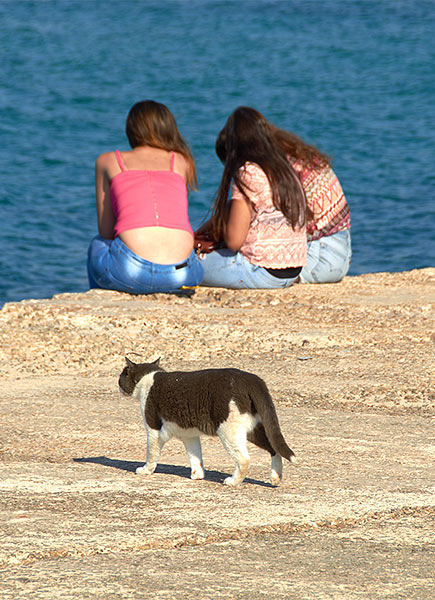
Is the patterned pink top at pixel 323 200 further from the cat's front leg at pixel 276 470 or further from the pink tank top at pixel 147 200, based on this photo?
the cat's front leg at pixel 276 470

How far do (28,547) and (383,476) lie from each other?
1.49m

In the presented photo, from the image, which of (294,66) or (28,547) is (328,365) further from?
(294,66)

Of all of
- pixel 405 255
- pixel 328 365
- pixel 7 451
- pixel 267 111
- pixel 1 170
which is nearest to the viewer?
pixel 7 451

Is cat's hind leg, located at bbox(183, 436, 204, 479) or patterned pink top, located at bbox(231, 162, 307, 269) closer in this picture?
cat's hind leg, located at bbox(183, 436, 204, 479)

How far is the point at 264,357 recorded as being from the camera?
6.00m

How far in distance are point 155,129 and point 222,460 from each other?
4109 mm

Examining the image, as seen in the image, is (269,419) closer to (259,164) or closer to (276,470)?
(276,470)

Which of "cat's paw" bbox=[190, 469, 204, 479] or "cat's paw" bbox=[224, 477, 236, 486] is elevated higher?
"cat's paw" bbox=[224, 477, 236, 486]

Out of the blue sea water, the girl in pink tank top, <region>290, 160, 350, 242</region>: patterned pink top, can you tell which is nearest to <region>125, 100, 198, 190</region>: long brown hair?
the girl in pink tank top

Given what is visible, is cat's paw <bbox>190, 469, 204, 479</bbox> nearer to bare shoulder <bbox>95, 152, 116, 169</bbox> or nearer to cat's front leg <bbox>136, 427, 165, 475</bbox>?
cat's front leg <bbox>136, 427, 165, 475</bbox>

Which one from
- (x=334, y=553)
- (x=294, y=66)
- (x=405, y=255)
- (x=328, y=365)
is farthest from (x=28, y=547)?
(x=294, y=66)

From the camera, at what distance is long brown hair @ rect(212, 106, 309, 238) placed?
7.61 metres

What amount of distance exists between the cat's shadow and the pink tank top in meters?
3.52

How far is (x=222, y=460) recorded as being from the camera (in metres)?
4.10
